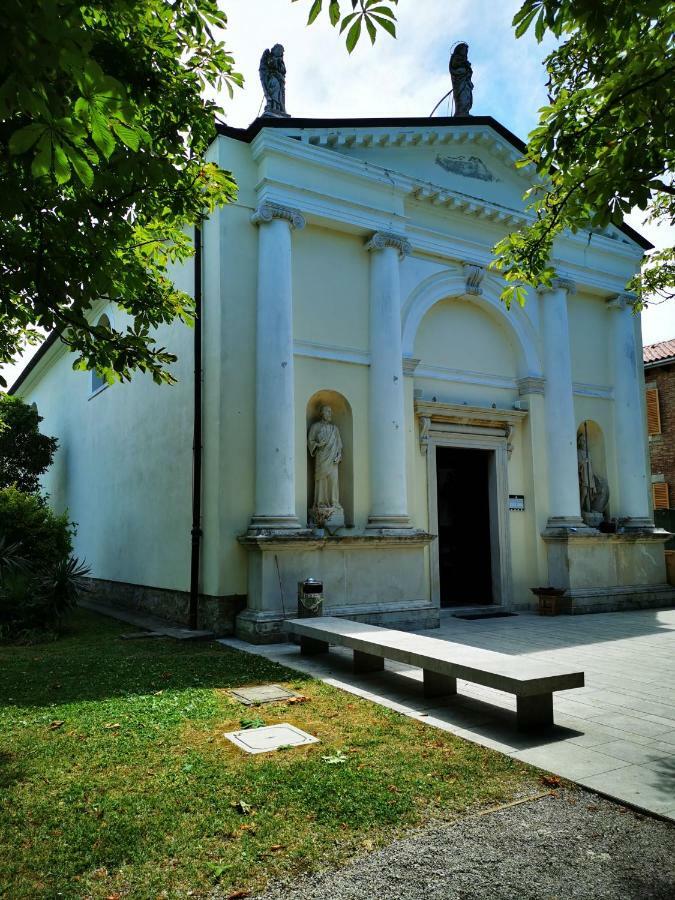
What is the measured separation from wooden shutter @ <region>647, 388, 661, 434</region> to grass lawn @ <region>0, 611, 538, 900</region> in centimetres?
2266

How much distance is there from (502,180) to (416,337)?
441 cm

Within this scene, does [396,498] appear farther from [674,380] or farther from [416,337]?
[674,380]

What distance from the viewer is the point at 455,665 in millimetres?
5691

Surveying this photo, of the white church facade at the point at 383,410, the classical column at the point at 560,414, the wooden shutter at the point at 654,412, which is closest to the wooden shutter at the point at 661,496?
the wooden shutter at the point at 654,412

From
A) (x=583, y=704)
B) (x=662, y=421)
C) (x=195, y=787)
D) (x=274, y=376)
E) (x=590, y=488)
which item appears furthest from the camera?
(x=662, y=421)

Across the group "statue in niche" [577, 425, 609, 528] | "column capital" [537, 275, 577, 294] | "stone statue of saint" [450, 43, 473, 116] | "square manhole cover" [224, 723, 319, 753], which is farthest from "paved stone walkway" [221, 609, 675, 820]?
"stone statue of saint" [450, 43, 473, 116]

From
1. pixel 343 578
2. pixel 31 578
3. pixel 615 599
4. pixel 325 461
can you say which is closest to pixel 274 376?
pixel 325 461

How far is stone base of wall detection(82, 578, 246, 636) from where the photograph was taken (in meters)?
10.1

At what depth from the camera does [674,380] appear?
24.8 metres

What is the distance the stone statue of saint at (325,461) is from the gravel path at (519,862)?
7.48 meters

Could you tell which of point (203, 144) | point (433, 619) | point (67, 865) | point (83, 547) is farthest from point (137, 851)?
point (83, 547)

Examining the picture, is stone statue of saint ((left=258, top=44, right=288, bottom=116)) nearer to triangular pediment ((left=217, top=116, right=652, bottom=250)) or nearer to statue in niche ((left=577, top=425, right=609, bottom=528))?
triangular pediment ((left=217, top=116, right=652, bottom=250))

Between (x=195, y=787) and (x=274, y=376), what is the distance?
23.5 feet

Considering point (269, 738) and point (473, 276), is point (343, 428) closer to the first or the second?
point (473, 276)
